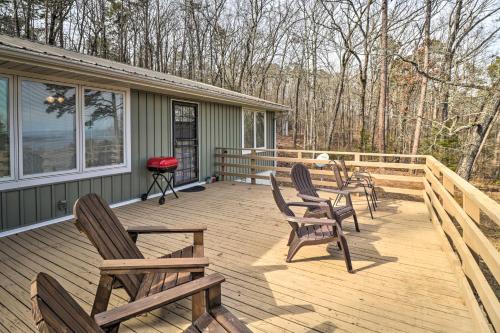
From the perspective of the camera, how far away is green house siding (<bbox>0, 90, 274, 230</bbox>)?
4.09 meters

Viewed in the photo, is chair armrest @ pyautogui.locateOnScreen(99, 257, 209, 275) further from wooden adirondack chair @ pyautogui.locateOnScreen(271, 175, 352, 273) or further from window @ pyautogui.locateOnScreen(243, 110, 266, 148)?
window @ pyautogui.locateOnScreen(243, 110, 266, 148)

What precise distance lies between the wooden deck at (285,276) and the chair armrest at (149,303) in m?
0.70

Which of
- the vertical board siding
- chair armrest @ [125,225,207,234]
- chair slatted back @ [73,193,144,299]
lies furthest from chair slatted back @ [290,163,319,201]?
the vertical board siding

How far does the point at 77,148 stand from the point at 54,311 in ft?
13.9

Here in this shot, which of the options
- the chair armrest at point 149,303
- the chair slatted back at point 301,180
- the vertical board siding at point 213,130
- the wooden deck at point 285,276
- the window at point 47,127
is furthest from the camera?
the vertical board siding at point 213,130

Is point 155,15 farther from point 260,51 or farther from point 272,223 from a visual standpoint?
point 272,223

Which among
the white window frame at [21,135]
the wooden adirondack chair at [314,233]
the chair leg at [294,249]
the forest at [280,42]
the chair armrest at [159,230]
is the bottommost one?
the chair leg at [294,249]

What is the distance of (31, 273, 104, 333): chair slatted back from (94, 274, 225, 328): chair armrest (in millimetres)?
143

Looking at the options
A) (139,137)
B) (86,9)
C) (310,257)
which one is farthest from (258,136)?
(86,9)

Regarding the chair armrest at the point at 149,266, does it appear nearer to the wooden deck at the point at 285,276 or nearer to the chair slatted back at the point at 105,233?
the chair slatted back at the point at 105,233

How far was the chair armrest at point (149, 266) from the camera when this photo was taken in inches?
70.2

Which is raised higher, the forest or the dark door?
the forest

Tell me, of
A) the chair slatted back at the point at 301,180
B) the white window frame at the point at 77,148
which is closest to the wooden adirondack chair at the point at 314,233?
the chair slatted back at the point at 301,180

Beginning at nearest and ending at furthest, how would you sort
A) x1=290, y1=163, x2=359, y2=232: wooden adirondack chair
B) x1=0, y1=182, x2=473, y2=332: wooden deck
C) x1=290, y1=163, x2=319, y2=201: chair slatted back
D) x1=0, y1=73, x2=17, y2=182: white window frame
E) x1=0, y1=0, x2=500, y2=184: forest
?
x1=0, y1=182, x2=473, y2=332: wooden deck, x1=290, y1=163, x2=359, y2=232: wooden adirondack chair, x1=0, y1=73, x2=17, y2=182: white window frame, x1=290, y1=163, x2=319, y2=201: chair slatted back, x1=0, y1=0, x2=500, y2=184: forest
